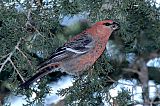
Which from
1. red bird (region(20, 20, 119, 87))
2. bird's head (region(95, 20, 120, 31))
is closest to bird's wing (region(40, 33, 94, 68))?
red bird (region(20, 20, 119, 87))

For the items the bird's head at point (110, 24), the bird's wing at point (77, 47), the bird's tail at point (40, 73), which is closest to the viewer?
the bird's tail at point (40, 73)

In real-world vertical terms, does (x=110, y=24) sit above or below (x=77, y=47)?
above

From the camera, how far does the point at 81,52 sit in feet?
13.6

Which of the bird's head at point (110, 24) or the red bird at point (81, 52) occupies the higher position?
the bird's head at point (110, 24)

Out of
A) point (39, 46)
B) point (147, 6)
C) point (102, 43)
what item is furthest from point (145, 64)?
point (39, 46)

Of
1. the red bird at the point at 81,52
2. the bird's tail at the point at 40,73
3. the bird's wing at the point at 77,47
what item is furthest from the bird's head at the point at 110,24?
the bird's tail at the point at 40,73

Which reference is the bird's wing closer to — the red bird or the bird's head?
the red bird

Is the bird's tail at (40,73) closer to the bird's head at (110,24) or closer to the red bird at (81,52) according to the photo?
the red bird at (81,52)

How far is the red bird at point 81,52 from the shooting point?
376 cm

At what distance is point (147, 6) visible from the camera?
3721 millimetres

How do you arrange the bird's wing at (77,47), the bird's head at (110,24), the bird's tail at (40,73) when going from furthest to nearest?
the bird's wing at (77,47)
the bird's head at (110,24)
the bird's tail at (40,73)

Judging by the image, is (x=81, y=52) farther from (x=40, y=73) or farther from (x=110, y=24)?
(x=40, y=73)

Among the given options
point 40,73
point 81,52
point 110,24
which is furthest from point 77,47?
point 40,73

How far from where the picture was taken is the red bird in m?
3.76
